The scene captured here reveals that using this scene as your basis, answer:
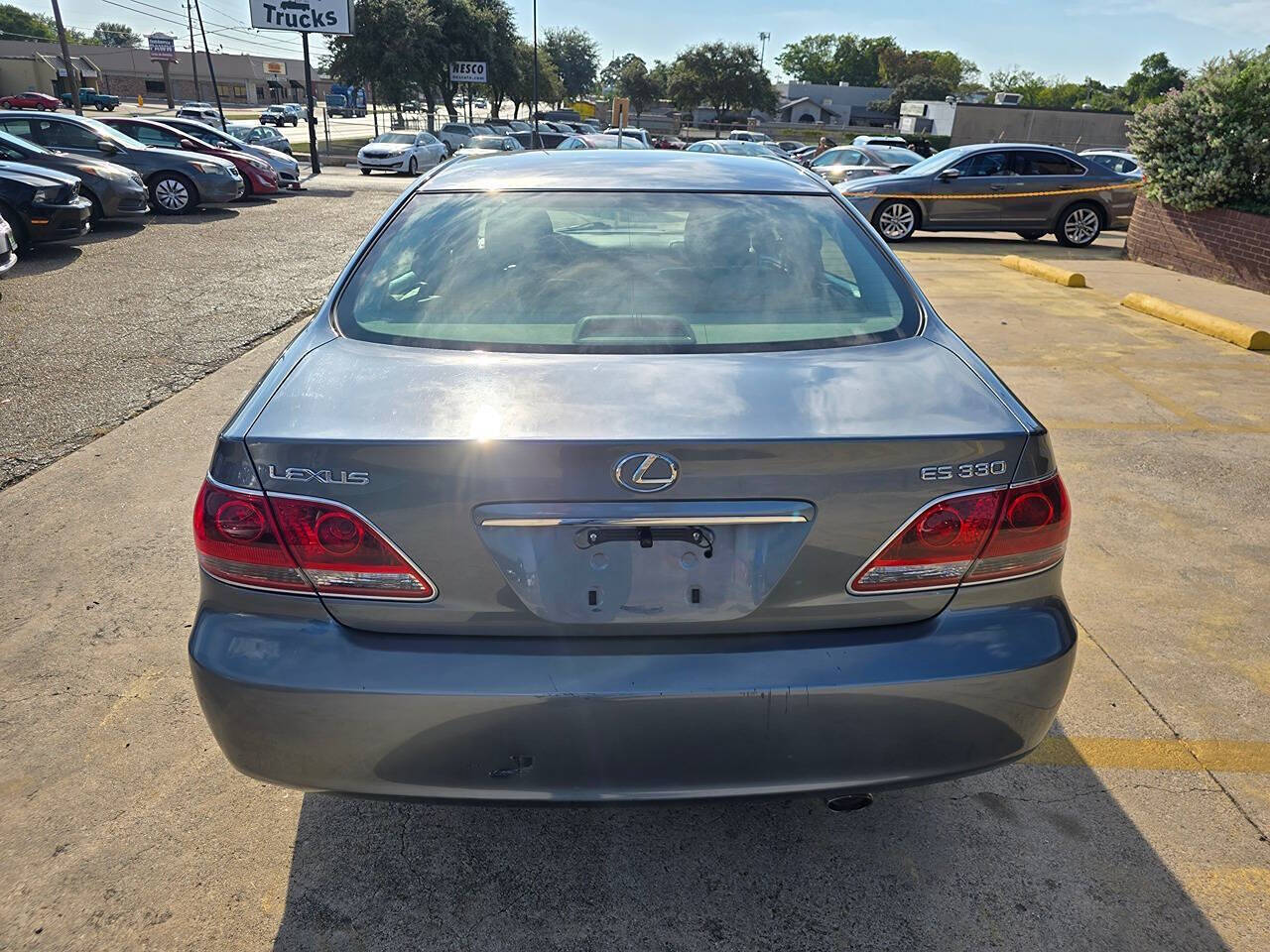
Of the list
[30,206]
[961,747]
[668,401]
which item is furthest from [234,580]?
[30,206]

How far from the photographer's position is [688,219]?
9.55 feet

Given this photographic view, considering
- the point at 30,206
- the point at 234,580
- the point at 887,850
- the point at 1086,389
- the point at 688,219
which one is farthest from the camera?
the point at 30,206

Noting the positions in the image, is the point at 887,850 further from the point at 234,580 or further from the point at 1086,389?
the point at 1086,389

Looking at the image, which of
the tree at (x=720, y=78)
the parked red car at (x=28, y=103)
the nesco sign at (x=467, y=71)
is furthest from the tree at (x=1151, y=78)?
the parked red car at (x=28, y=103)

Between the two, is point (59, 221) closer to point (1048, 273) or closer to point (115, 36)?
point (1048, 273)

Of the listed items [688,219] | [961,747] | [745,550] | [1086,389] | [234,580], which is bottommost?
[1086,389]

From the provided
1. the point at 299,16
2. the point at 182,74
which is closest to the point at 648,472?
the point at 299,16

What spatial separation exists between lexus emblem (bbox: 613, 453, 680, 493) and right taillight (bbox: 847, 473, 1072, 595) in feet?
1.50

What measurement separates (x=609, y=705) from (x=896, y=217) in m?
15.3

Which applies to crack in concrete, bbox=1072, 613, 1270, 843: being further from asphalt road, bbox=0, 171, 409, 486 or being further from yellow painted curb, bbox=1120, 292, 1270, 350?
yellow painted curb, bbox=1120, 292, 1270, 350

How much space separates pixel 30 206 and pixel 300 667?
11.5 m

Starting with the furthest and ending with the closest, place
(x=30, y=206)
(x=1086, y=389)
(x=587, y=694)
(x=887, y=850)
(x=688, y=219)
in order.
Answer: (x=30, y=206)
(x=1086, y=389)
(x=688, y=219)
(x=887, y=850)
(x=587, y=694)

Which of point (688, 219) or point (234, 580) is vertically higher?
point (688, 219)

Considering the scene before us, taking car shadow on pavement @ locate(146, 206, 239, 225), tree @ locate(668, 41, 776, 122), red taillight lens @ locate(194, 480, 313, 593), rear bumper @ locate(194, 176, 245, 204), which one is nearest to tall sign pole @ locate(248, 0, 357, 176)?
car shadow on pavement @ locate(146, 206, 239, 225)
